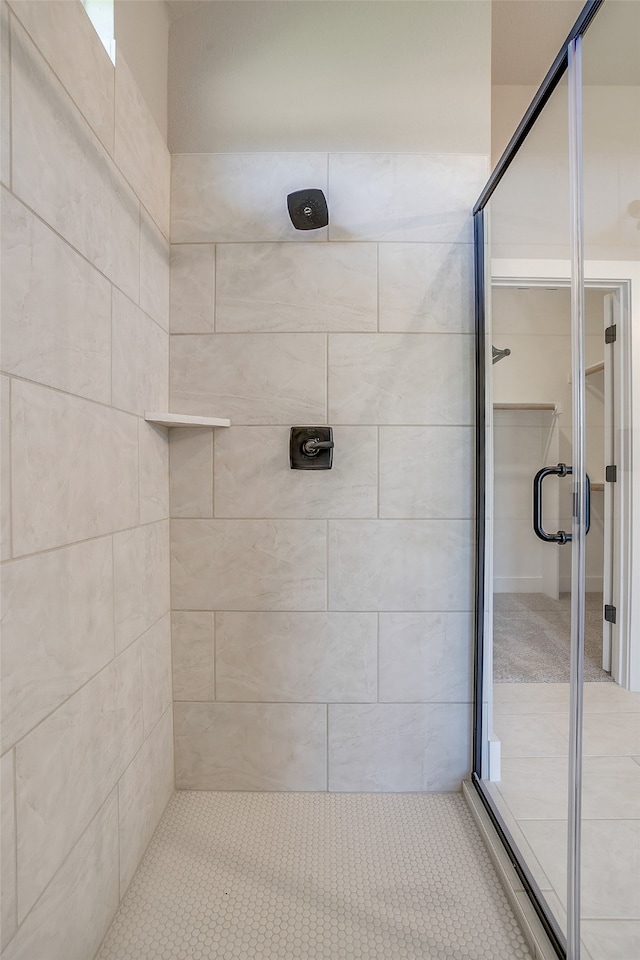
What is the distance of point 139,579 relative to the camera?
1394mm

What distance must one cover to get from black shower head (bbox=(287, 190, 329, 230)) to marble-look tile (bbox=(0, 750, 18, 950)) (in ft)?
4.99

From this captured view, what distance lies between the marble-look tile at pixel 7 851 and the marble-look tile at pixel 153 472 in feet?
2.31

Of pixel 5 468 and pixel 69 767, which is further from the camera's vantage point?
pixel 69 767

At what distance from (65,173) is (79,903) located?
4.94 ft

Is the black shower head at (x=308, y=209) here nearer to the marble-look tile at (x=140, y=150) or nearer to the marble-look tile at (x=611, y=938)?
the marble-look tile at (x=140, y=150)

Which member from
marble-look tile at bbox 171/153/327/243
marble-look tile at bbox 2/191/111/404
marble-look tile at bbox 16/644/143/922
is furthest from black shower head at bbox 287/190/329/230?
marble-look tile at bbox 16/644/143/922

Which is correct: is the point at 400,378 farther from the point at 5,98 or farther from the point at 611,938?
the point at 611,938

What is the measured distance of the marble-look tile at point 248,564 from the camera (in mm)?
1658

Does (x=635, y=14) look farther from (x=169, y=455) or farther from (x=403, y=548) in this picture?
(x=169, y=455)

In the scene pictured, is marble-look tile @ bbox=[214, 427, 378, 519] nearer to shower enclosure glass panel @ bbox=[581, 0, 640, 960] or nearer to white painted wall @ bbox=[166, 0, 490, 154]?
shower enclosure glass panel @ bbox=[581, 0, 640, 960]

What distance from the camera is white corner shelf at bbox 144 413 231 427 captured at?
4.71 feet

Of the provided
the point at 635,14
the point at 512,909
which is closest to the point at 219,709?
the point at 512,909

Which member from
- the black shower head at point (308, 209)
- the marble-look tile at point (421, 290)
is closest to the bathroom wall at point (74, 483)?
the black shower head at point (308, 209)

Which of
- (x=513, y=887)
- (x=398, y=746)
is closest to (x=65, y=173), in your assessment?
(x=398, y=746)
